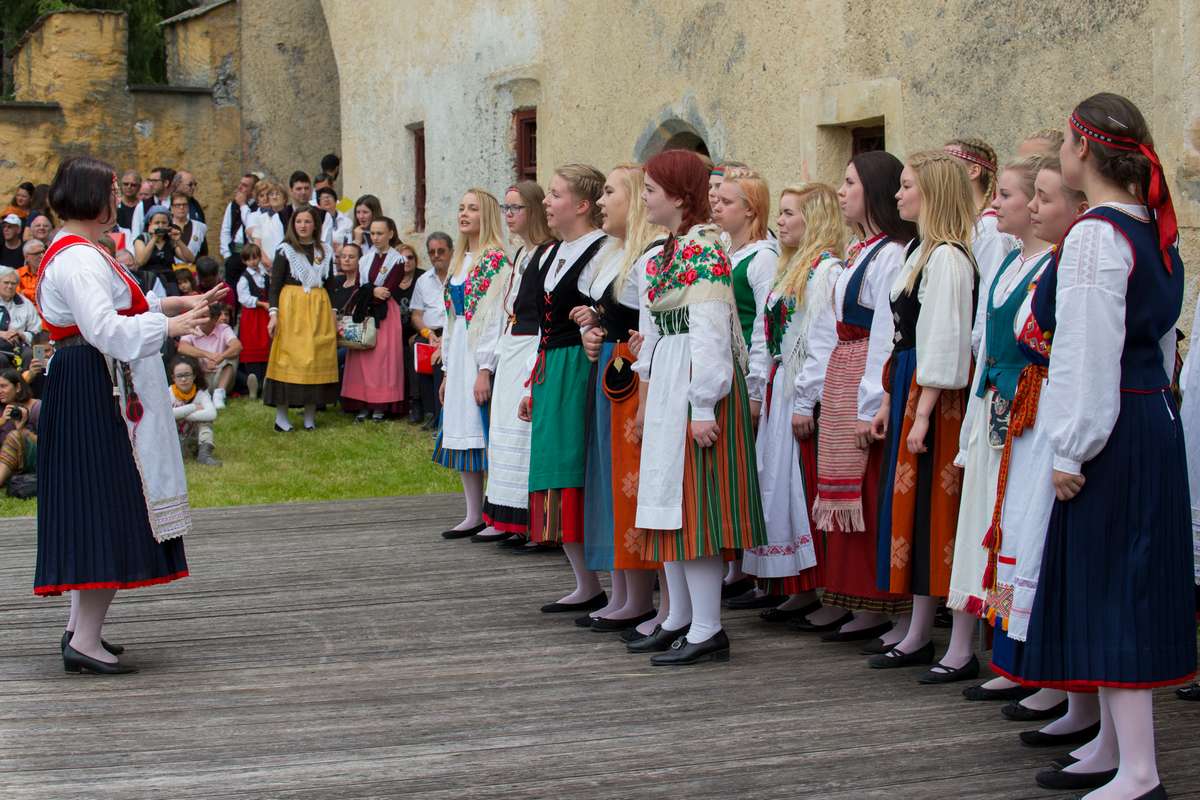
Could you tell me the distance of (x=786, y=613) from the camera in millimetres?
5926

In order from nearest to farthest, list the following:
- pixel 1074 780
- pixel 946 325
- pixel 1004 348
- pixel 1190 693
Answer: pixel 1074 780 → pixel 1004 348 → pixel 1190 693 → pixel 946 325

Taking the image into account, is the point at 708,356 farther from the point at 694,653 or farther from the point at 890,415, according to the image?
the point at 694,653

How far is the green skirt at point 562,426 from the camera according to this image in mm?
5906

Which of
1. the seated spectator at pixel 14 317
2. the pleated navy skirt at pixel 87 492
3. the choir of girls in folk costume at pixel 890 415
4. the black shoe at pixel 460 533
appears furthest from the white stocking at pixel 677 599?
the seated spectator at pixel 14 317

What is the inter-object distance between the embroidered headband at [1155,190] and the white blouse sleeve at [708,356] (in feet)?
5.24

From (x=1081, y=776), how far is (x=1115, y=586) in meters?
0.55

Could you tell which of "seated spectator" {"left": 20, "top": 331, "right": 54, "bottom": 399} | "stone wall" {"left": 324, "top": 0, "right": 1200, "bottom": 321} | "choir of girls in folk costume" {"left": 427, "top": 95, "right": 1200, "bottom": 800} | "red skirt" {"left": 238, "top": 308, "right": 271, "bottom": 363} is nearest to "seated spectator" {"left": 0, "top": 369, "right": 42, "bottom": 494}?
"seated spectator" {"left": 20, "top": 331, "right": 54, "bottom": 399}

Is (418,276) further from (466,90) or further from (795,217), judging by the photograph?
(795,217)

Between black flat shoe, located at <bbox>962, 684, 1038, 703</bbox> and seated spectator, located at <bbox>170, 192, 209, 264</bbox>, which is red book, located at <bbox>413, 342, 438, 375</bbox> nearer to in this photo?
seated spectator, located at <bbox>170, 192, 209, 264</bbox>

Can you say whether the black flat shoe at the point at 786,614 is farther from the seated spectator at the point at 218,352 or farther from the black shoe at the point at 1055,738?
the seated spectator at the point at 218,352

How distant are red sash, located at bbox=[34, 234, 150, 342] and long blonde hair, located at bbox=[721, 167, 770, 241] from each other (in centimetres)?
228

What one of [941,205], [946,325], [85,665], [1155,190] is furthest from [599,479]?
[1155,190]

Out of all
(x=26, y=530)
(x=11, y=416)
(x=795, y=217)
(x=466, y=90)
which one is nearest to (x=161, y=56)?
(x=466, y=90)

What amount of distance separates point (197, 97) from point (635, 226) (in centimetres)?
1421
